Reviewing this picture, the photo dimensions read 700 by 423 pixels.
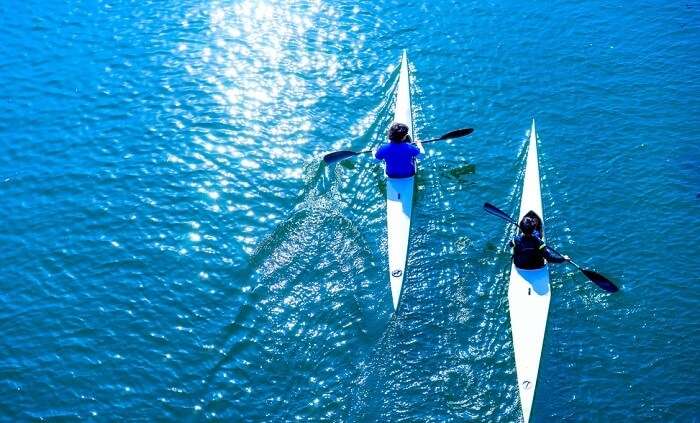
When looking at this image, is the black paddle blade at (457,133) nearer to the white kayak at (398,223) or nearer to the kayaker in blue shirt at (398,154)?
the white kayak at (398,223)

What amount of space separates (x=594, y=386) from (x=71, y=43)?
63.5ft

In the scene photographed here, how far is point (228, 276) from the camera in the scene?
18031mm

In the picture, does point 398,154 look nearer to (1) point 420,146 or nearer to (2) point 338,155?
(1) point 420,146

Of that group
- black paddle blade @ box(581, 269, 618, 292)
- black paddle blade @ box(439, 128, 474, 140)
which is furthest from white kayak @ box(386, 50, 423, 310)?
black paddle blade @ box(581, 269, 618, 292)

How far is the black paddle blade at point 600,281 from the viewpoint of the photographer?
1698 cm

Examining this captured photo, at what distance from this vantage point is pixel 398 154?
19766 mm

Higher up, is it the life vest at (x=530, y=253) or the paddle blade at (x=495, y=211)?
the paddle blade at (x=495, y=211)

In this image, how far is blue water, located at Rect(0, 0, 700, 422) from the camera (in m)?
15.9

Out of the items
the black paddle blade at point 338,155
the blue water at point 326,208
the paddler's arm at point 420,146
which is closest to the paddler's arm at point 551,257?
the blue water at point 326,208

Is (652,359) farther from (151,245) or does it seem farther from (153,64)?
(153,64)

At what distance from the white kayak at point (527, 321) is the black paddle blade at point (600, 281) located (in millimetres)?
939

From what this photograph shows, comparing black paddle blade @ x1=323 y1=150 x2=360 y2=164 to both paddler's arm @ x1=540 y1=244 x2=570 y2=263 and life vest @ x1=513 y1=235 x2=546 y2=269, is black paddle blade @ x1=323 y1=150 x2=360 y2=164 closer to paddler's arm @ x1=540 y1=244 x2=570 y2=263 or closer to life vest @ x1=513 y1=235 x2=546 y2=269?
life vest @ x1=513 y1=235 x2=546 y2=269

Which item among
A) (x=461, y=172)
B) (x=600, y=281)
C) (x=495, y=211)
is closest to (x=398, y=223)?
(x=495, y=211)

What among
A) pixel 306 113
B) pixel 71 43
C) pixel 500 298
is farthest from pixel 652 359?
→ pixel 71 43
